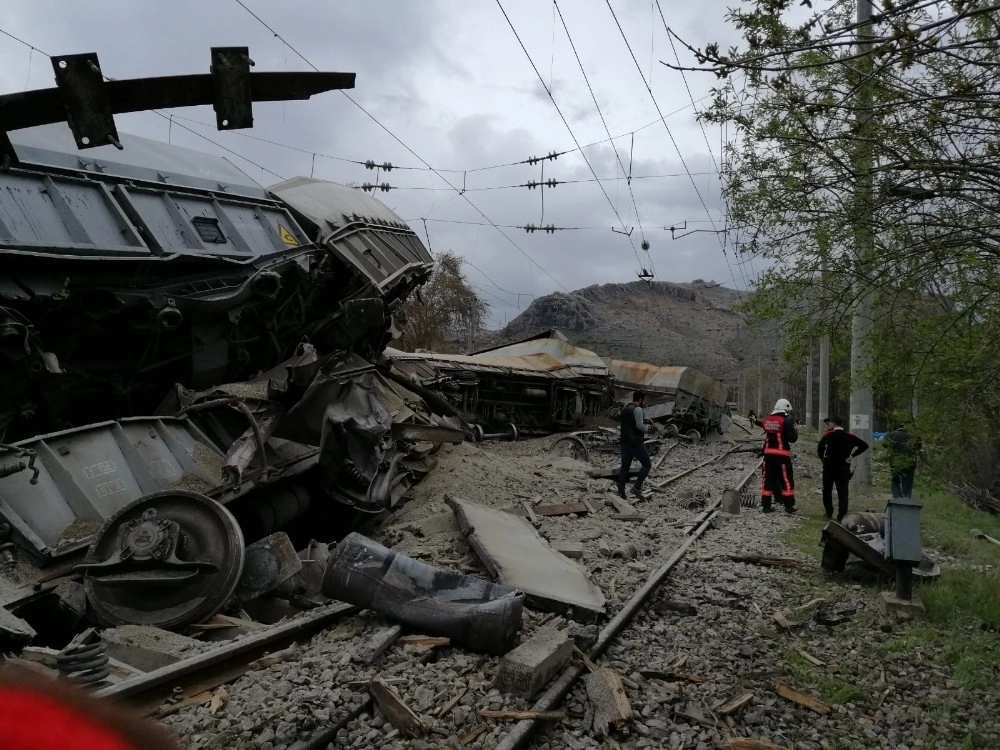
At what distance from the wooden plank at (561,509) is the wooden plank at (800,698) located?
553cm

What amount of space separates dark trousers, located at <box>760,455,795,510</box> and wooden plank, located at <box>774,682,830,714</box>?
702cm

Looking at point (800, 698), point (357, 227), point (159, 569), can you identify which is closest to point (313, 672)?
point (159, 569)

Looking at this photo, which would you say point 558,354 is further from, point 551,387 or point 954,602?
point 954,602

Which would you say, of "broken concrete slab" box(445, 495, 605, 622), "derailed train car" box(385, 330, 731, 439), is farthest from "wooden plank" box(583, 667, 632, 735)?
"derailed train car" box(385, 330, 731, 439)

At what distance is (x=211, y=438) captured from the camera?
827 centimetres

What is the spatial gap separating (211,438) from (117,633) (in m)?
3.44

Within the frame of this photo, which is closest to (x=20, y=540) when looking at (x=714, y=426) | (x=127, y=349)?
(x=127, y=349)

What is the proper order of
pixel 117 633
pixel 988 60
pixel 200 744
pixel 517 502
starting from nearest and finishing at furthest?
pixel 200 744 → pixel 988 60 → pixel 117 633 → pixel 517 502

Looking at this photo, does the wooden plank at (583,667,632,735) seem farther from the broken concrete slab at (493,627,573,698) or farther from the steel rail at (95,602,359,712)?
the steel rail at (95,602,359,712)

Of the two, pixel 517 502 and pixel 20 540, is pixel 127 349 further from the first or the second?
pixel 517 502

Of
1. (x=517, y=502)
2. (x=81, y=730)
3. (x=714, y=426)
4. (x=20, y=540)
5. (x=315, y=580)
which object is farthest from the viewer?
(x=714, y=426)

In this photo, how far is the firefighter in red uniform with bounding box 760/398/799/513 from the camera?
10.9 m

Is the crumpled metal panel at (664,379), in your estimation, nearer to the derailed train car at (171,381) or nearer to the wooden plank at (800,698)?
the derailed train car at (171,381)

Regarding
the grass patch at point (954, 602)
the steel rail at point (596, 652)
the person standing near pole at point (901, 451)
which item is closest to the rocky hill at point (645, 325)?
the grass patch at point (954, 602)
